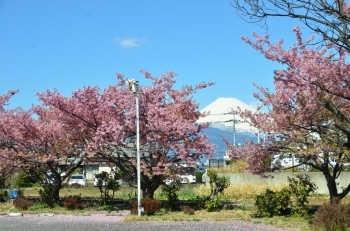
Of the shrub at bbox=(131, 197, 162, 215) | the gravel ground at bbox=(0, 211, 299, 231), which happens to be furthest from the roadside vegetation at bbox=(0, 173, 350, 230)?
the gravel ground at bbox=(0, 211, 299, 231)

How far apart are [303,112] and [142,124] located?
6.10m

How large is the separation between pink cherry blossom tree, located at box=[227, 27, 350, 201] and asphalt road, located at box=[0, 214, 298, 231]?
2390 millimetres

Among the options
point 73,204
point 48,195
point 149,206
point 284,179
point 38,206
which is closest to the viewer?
point 149,206

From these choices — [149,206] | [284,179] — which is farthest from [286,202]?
[284,179]

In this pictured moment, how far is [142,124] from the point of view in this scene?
1664 cm

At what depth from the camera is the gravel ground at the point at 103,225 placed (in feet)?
39.8

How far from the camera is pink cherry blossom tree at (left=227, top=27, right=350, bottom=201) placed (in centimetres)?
1173

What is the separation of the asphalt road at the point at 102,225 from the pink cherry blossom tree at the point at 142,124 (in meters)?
2.45

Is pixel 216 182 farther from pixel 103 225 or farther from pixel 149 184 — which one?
pixel 103 225

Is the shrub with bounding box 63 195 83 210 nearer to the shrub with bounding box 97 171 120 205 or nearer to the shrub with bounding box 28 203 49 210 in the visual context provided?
the shrub with bounding box 28 203 49 210

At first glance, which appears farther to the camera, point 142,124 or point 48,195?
point 48,195

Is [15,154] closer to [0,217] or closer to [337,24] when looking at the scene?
[0,217]

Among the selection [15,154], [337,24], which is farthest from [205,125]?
[337,24]

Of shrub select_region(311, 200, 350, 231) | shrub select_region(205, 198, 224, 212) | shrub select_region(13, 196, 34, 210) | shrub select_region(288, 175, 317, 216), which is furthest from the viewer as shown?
shrub select_region(13, 196, 34, 210)
